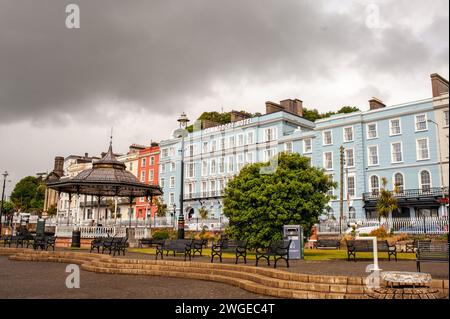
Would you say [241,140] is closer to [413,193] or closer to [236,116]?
[236,116]

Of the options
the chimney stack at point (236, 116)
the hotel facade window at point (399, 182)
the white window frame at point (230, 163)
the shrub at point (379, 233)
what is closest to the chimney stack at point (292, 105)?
the chimney stack at point (236, 116)

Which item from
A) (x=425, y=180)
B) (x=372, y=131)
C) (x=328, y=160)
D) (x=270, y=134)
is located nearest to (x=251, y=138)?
(x=270, y=134)

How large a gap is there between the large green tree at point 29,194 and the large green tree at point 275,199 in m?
82.1

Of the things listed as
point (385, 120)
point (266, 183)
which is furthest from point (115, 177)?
point (385, 120)

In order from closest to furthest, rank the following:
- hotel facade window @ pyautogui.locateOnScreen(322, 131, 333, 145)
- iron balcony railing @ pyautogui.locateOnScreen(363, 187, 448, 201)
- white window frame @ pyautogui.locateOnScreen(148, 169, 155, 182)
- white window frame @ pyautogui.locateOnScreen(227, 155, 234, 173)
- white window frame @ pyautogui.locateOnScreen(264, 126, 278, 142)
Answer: iron balcony railing @ pyautogui.locateOnScreen(363, 187, 448, 201) → hotel facade window @ pyautogui.locateOnScreen(322, 131, 333, 145) → white window frame @ pyautogui.locateOnScreen(264, 126, 278, 142) → white window frame @ pyautogui.locateOnScreen(227, 155, 234, 173) → white window frame @ pyautogui.locateOnScreen(148, 169, 155, 182)

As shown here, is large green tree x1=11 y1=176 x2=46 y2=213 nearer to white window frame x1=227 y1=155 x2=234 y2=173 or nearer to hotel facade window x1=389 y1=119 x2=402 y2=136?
white window frame x1=227 y1=155 x2=234 y2=173

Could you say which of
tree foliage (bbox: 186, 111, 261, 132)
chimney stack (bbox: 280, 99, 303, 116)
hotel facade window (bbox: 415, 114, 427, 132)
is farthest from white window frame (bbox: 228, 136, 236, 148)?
hotel facade window (bbox: 415, 114, 427, 132)

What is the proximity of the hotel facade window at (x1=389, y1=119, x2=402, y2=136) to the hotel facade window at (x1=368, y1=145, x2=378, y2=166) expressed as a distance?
220 cm

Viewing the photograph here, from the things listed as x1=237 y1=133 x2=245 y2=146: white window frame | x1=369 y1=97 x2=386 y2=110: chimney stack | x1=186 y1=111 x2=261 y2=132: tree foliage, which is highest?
x1=186 y1=111 x2=261 y2=132: tree foliage

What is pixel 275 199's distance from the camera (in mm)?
20062

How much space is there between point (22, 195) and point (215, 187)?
2673 inches

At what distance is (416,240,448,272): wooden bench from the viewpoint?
10457 millimetres

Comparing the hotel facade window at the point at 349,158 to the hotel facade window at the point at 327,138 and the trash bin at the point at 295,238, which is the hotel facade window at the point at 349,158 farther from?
the trash bin at the point at 295,238
